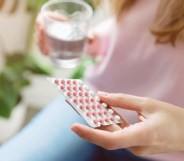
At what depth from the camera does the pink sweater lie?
72cm

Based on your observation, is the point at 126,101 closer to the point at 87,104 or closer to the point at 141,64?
the point at 87,104

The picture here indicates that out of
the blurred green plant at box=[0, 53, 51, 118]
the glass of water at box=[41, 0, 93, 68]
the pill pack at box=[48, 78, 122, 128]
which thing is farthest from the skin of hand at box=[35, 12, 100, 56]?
the pill pack at box=[48, 78, 122, 128]

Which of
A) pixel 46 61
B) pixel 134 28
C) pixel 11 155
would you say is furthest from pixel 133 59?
pixel 46 61

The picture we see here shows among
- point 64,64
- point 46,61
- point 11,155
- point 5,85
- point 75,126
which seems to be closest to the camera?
point 75,126

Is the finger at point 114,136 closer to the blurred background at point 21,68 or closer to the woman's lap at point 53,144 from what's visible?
the woman's lap at point 53,144

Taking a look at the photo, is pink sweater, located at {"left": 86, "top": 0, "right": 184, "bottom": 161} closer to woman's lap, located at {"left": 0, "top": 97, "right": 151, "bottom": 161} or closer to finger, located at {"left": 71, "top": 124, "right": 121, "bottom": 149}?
woman's lap, located at {"left": 0, "top": 97, "right": 151, "bottom": 161}

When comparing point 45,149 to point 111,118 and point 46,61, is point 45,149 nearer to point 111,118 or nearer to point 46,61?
point 111,118

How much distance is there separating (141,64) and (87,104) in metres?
0.22

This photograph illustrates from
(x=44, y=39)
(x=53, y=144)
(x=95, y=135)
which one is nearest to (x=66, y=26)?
(x=44, y=39)

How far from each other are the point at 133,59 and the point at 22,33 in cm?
28

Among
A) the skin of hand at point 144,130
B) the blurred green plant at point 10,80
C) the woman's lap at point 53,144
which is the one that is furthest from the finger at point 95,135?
the blurred green plant at point 10,80

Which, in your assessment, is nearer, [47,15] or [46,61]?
[47,15]

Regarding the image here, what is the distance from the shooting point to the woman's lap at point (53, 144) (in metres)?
0.72

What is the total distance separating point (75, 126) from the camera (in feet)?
1.66
